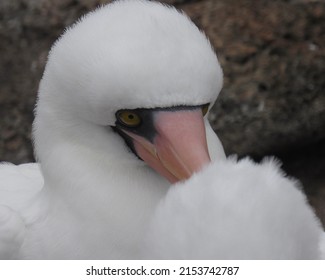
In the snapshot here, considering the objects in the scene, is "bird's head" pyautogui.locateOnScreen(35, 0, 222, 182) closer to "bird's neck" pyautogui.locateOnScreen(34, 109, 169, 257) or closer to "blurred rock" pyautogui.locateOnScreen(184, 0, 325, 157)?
"bird's neck" pyautogui.locateOnScreen(34, 109, 169, 257)

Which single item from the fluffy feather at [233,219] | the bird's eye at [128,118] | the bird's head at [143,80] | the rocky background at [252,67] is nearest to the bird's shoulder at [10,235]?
the bird's head at [143,80]

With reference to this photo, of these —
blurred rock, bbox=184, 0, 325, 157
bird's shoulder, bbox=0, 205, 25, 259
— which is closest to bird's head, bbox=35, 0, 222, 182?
bird's shoulder, bbox=0, 205, 25, 259

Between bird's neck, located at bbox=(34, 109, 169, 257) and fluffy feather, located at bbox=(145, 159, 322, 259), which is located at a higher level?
fluffy feather, located at bbox=(145, 159, 322, 259)

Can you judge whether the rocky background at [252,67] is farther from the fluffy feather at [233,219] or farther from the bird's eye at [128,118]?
the fluffy feather at [233,219]

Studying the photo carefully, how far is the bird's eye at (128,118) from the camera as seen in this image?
9.64 feet

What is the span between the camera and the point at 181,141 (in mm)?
2912

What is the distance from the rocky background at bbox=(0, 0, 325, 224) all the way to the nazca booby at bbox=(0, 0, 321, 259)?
1.56m

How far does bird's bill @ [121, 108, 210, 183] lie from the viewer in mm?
2885

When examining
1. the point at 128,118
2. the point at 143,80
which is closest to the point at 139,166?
the point at 128,118

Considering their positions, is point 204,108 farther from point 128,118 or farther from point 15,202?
point 15,202

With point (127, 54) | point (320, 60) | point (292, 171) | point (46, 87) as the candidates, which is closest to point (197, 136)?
point (127, 54)

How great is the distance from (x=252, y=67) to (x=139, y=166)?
5.72 ft
